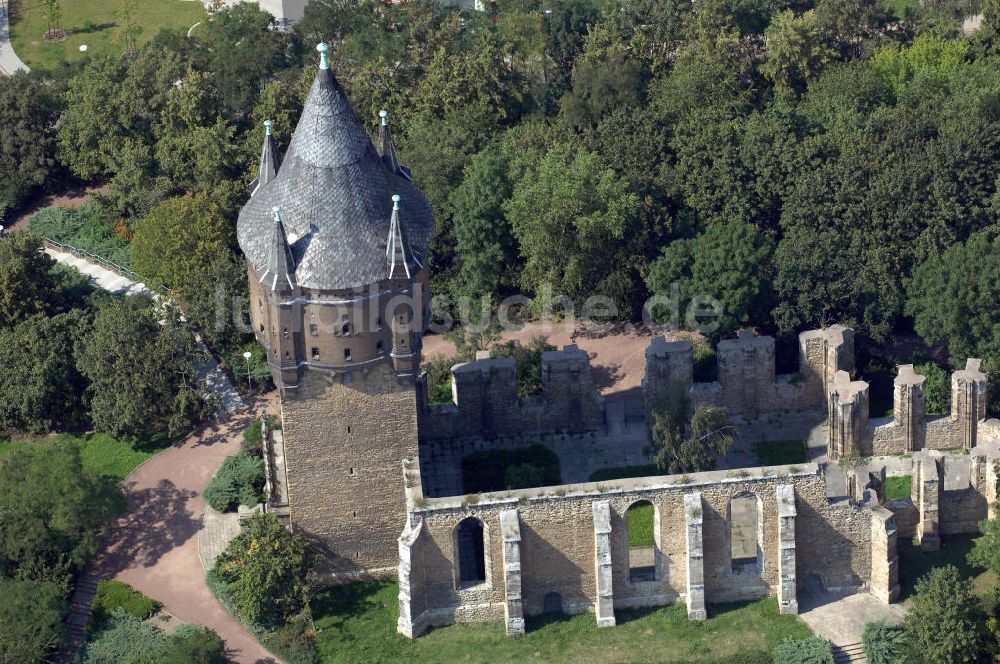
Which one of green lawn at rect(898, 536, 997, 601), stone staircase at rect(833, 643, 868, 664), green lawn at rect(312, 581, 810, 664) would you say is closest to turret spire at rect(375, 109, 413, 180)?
green lawn at rect(312, 581, 810, 664)

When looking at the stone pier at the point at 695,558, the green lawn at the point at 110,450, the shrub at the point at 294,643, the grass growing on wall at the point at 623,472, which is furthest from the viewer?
the green lawn at the point at 110,450

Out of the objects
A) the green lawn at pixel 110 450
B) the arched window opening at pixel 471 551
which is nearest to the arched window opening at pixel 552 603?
the arched window opening at pixel 471 551

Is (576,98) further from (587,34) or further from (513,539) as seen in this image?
(513,539)

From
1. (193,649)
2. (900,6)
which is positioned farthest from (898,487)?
(900,6)

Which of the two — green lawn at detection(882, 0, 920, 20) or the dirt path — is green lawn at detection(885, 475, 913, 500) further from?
green lawn at detection(882, 0, 920, 20)

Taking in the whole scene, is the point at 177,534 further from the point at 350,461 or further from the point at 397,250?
the point at 397,250

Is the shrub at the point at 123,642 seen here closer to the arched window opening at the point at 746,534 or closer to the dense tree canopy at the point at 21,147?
the arched window opening at the point at 746,534

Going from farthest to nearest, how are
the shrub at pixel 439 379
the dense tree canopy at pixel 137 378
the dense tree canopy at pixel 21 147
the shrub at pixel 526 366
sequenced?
the dense tree canopy at pixel 21 147
the shrub at pixel 439 379
the shrub at pixel 526 366
the dense tree canopy at pixel 137 378

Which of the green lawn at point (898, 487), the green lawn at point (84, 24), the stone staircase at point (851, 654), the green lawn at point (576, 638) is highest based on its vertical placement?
the green lawn at point (84, 24)

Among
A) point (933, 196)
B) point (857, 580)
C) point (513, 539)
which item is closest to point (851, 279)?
point (933, 196)
